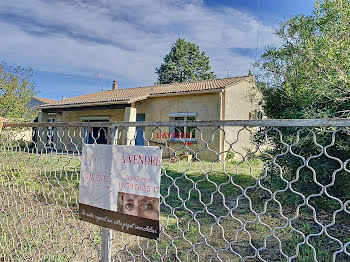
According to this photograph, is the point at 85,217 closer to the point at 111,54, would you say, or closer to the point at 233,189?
the point at 233,189

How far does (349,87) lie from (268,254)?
2344 mm

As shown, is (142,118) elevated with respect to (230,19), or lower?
lower

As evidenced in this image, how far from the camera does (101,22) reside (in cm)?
636

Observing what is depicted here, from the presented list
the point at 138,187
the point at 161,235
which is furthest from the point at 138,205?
the point at 161,235

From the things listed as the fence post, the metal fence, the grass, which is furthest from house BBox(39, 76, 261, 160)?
the fence post

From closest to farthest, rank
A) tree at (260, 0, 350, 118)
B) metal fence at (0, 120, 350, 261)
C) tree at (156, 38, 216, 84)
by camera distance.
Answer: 1. metal fence at (0, 120, 350, 261)
2. tree at (260, 0, 350, 118)
3. tree at (156, 38, 216, 84)

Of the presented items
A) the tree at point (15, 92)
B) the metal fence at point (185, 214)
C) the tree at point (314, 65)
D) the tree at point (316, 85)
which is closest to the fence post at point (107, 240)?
the metal fence at point (185, 214)

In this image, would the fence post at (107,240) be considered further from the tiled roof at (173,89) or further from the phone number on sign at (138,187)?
the tiled roof at (173,89)

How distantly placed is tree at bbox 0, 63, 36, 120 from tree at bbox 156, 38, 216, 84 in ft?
72.1

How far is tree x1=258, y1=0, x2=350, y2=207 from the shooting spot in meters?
3.17

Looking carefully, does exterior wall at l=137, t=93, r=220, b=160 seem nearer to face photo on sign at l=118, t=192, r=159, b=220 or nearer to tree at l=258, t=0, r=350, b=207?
tree at l=258, t=0, r=350, b=207

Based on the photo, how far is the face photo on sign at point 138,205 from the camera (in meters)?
1.16

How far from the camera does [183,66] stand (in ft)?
96.3

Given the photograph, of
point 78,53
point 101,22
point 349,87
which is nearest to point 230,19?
point 101,22
